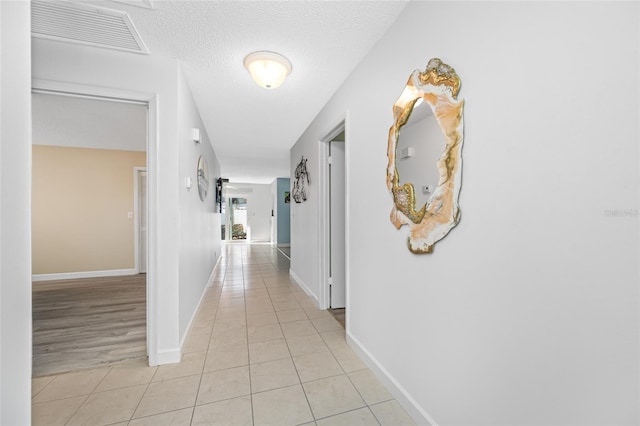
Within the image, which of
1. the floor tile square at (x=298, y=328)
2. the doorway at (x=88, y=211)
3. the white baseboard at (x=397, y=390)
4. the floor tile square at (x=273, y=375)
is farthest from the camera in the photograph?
the doorway at (x=88, y=211)

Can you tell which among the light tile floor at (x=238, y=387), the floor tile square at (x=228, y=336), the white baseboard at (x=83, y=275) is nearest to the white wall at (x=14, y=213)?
the light tile floor at (x=238, y=387)

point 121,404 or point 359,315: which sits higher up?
point 359,315

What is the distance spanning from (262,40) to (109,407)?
248 centimetres

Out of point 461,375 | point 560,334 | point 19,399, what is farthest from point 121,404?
point 560,334

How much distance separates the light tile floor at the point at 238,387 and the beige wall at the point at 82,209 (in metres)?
3.37

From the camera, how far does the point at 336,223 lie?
2.97 metres

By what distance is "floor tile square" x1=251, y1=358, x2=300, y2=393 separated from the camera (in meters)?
1.67

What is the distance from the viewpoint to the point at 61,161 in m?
4.36

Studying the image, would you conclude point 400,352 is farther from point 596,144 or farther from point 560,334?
point 596,144

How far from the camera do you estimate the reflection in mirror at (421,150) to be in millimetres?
1220

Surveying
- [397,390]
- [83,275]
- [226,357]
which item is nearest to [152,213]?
[226,357]

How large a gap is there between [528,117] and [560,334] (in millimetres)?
703

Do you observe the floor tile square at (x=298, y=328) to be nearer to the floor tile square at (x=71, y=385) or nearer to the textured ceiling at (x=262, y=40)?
the floor tile square at (x=71, y=385)

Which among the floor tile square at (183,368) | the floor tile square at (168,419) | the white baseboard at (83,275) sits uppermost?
the white baseboard at (83,275)
